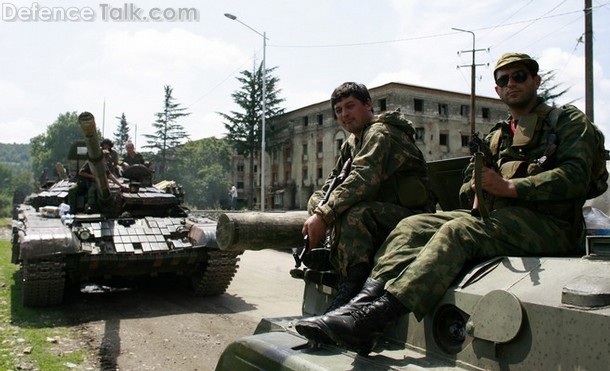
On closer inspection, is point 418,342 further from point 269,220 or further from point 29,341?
point 29,341


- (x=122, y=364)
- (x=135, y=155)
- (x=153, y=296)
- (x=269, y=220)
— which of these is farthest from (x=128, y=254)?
(x=269, y=220)

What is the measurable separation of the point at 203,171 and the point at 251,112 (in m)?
10.8

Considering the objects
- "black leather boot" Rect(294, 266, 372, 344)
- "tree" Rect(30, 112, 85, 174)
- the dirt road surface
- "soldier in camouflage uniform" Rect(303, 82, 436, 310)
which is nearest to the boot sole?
"black leather boot" Rect(294, 266, 372, 344)

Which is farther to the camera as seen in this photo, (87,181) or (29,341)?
(87,181)

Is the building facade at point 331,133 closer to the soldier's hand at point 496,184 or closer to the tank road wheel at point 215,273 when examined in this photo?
the tank road wheel at point 215,273

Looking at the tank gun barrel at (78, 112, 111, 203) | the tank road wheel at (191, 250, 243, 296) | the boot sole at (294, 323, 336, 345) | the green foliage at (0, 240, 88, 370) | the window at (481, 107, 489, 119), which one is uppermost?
the window at (481, 107, 489, 119)

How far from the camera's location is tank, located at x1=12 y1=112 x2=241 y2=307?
7.49 m

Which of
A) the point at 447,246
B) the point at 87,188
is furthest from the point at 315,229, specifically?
the point at 87,188

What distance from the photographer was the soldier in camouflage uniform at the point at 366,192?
281 centimetres

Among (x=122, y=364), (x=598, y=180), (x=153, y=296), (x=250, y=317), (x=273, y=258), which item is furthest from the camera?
(x=273, y=258)

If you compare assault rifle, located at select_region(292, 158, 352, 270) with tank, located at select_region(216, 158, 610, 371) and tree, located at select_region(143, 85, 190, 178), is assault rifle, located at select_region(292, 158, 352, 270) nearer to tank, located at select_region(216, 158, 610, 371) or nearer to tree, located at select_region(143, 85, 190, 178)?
tank, located at select_region(216, 158, 610, 371)

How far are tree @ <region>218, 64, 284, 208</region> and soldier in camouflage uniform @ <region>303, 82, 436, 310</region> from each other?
44.2 meters

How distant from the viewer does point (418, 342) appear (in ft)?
7.78

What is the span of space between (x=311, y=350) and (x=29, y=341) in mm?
4749
